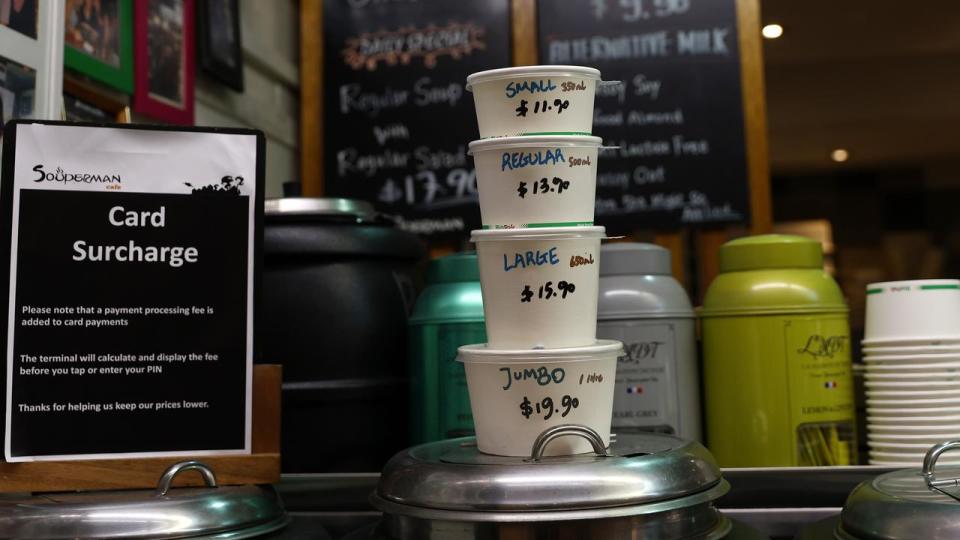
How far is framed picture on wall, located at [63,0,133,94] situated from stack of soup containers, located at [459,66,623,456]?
0.87 metres

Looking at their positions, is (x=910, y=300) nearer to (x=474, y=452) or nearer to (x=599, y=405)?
(x=599, y=405)

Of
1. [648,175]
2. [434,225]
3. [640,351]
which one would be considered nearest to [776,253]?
[640,351]

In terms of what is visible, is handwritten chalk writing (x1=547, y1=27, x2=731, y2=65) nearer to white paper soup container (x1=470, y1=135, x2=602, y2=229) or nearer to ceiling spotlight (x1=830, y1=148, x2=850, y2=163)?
white paper soup container (x1=470, y1=135, x2=602, y2=229)

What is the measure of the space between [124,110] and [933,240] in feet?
22.4

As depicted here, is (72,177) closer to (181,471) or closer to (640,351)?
(181,471)

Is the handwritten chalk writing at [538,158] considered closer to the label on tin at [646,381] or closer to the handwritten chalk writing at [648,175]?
the label on tin at [646,381]

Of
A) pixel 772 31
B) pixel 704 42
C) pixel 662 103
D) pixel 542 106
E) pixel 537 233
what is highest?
pixel 772 31

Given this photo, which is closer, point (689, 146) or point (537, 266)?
point (537, 266)

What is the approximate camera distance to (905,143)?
21.5 ft

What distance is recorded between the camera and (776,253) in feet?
4.13

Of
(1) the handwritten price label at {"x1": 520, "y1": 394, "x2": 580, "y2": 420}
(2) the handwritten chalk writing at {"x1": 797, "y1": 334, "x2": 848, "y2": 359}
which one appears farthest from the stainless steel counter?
(1) the handwritten price label at {"x1": 520, "y1": 394, "x2": 580, "y2": 420}

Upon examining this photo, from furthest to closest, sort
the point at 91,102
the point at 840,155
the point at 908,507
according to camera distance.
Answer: the point at 840,155 < the point at 91,102 < the point at 908,507

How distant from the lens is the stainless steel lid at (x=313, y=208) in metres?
1.28

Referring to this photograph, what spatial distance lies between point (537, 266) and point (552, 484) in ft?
0.84
